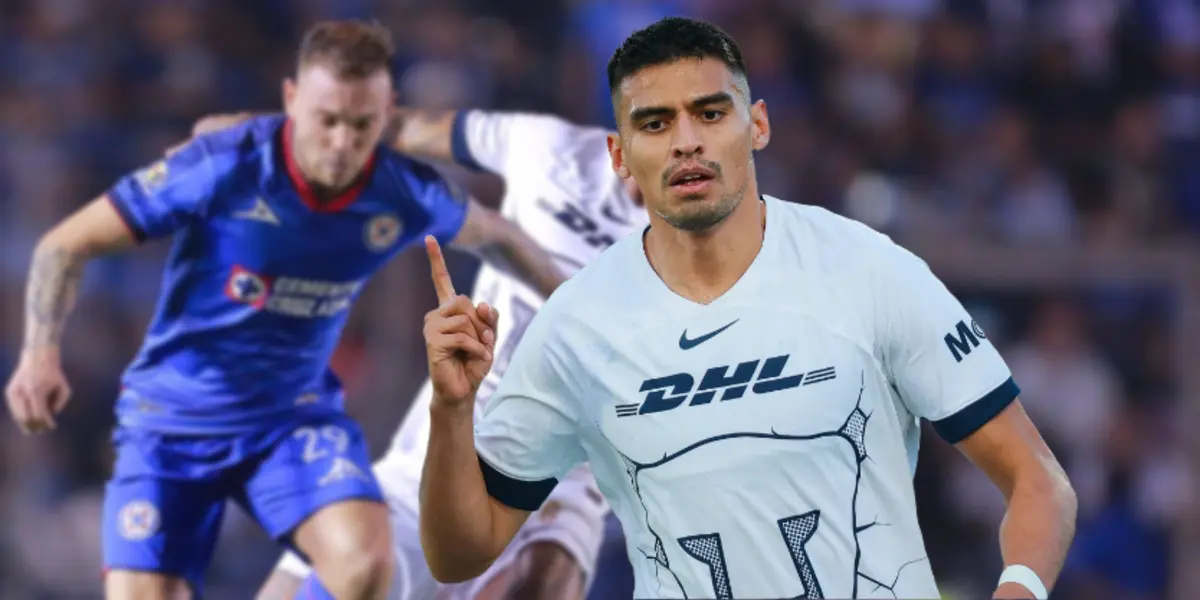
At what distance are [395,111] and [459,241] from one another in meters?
0.86

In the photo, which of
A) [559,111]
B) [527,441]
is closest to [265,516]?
[527,441]

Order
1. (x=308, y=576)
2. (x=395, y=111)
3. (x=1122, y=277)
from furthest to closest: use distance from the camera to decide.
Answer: (x=1122, y=277) → (x=395, y=111) → (x=308, y=576)

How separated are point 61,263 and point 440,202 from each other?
3.68 ft

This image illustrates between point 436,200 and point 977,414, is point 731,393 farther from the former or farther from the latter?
point 436,200

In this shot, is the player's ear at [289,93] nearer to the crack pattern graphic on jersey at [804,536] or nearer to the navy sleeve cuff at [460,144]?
the navy sleeve cuff at [460,144]

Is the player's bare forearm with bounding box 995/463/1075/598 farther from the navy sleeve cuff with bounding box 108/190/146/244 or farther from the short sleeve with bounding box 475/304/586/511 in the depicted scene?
the navy sleeve cuff with bounding box 108/190/146/244

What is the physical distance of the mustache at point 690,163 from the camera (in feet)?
9.20

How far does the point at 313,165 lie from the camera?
457 centimetres

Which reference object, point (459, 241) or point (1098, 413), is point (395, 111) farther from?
point (1098, 413)

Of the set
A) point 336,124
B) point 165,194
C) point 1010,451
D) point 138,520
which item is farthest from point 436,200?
point 1010,451

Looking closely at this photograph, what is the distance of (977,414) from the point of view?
2.79m

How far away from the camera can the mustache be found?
2.80m

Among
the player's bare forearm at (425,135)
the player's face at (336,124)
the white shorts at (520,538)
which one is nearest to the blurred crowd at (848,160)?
the player's bare forearm at (425,135)

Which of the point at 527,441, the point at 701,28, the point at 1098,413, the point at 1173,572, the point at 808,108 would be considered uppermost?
the point at 701,28
